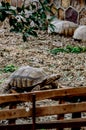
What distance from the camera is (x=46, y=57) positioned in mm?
6289

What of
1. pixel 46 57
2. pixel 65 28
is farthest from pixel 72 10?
pixel 46 57

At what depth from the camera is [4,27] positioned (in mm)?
8578

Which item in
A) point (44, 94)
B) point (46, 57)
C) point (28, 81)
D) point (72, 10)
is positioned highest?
point (44, 94)

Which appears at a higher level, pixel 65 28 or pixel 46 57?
pixel 65 28

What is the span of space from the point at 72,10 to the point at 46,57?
246 cm

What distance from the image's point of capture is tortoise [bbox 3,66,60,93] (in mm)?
4520

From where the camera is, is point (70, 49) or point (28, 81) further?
point (70, 49)

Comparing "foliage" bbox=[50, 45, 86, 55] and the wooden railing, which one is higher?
the wooden railing

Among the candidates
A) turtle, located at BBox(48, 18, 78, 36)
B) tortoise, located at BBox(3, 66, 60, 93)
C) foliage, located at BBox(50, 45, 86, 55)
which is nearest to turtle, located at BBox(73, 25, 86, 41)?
turtle, located at BBox(48, 18, 78, 36)

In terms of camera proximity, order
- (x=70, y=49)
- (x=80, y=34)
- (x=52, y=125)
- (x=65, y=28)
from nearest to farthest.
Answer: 1. (x=52, y=125)
2. (x=70, y=49)
3. (x=80, y=34)
4. (x=65, y=28)

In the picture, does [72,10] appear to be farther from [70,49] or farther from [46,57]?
[46,57]

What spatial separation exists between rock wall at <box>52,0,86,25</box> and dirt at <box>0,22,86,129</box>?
809 millimetres

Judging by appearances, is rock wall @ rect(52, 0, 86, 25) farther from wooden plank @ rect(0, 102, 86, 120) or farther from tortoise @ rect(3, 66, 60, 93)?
wooden plank @ rect(0, 102, 86, 120)

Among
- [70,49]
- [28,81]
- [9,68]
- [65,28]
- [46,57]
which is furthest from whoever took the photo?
[65,28]
